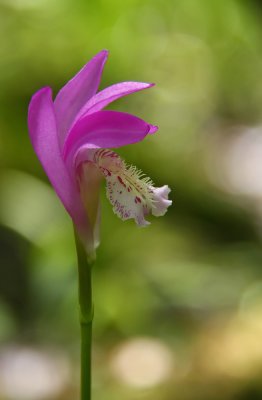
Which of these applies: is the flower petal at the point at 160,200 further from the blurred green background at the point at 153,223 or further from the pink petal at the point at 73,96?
the blurred green background at the point at 153,223

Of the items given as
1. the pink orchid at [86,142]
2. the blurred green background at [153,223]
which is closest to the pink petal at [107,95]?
the pink orchid at [86,142]

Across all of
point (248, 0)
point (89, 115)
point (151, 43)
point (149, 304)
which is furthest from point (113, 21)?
point (89, 115)

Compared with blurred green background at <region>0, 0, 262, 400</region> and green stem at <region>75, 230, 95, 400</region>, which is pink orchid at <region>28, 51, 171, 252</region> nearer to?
green stem at <region>75, 230, 95, 400</region>

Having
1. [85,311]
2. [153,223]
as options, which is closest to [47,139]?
[85,311]

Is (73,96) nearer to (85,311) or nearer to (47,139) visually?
(47,139)

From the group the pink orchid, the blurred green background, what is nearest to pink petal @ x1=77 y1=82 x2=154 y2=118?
the pink orchid

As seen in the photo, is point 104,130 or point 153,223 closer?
point 104,130
